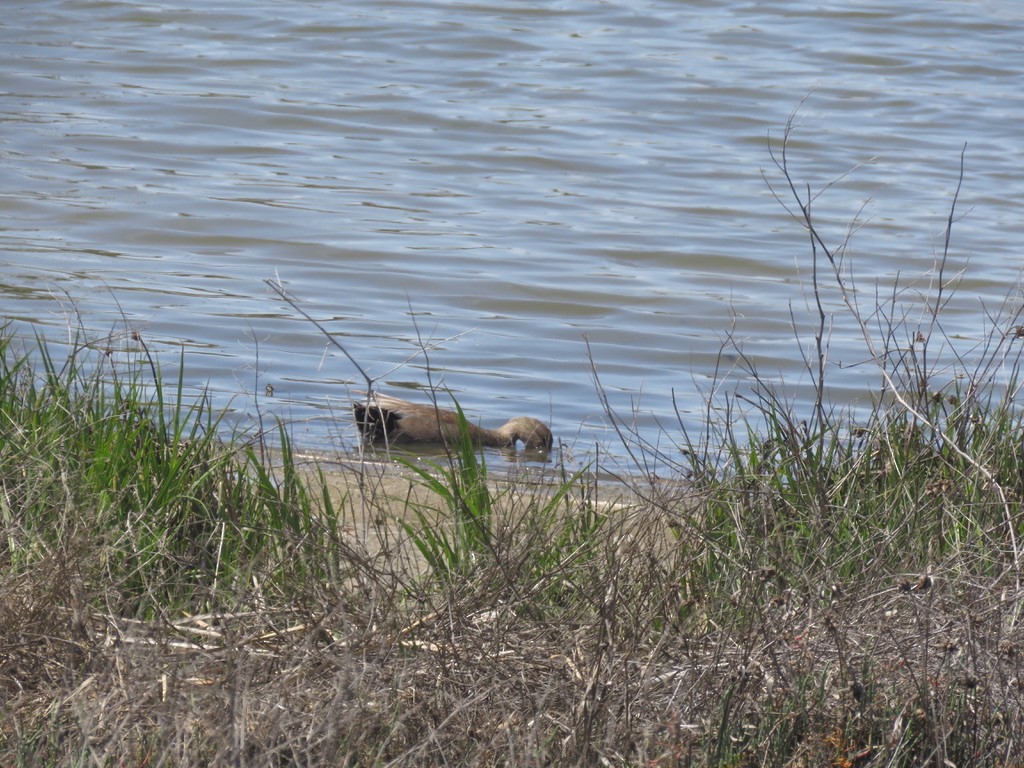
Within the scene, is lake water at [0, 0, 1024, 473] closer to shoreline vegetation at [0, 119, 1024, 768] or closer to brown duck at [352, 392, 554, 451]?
brown duck at [352, 392, 554, 451]

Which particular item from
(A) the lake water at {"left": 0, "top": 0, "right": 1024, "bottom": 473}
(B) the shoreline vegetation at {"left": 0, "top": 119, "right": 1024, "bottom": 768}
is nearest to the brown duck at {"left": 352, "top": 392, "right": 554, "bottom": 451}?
(A) the lake water at {"left": 0, "top": 0, "right": 1024, "bottom": 473}

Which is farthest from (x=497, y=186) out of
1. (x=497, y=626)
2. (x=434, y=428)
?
(x=497, y=626)

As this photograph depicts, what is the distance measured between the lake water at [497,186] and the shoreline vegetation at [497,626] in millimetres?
701

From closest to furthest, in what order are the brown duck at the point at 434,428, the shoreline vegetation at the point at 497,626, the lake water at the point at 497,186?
the shoreline vegetation at the point at 497,626
the brown duck at the point at 434,428
the lake water at the point at 497,186

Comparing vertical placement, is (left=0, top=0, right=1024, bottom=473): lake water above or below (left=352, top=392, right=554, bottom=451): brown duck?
above

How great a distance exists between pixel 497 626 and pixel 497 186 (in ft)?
31.0

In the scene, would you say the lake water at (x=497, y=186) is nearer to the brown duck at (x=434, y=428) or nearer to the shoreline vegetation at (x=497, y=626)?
the brown duck at (x=434, y=428)

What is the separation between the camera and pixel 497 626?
3600 mm

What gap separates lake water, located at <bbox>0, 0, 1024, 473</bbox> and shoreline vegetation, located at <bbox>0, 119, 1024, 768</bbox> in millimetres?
701

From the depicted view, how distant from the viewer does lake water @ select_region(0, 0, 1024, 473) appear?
8.72m

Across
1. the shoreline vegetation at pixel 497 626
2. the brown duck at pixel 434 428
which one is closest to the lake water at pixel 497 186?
the brown duck at pixel 434 428

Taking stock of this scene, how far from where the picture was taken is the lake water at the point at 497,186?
28.6ft

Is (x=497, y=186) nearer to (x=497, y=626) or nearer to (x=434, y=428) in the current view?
(x=434, y=428)

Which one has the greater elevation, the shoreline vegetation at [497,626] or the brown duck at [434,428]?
the shoreline vegetation at [497,626]
